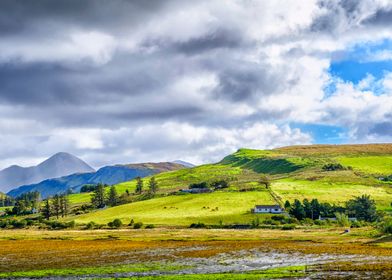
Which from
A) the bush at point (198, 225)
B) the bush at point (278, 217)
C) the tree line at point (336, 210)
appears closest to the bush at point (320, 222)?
the tree line at point (336, 210)

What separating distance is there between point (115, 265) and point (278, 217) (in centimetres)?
11445

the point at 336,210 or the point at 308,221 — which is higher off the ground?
the point at 336,210

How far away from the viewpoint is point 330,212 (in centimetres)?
18475

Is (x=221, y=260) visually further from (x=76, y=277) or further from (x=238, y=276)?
(x=76, y=277)

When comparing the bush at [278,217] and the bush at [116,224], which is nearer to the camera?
the bush at [278,217]

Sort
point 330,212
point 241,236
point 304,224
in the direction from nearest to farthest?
point 241,236
point 304,224
point 330,212

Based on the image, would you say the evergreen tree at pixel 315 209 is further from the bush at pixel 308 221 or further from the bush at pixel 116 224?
the bush at pixel 116 224

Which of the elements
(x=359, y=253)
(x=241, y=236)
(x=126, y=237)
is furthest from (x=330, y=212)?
(x=359, y=253)

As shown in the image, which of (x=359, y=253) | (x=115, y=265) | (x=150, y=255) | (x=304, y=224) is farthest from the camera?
(x=304, y=224)

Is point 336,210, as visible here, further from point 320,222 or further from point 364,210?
point 320,222

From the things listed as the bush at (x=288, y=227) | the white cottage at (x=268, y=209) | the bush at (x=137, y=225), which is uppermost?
the white cottage at (x=268, y=209)

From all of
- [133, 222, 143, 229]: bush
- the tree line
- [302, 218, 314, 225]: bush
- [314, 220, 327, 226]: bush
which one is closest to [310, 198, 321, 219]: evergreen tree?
the tree line

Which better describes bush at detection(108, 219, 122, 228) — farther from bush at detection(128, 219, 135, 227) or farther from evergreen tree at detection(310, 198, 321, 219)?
evergreen tree at detection(310, 198, 321, 219)

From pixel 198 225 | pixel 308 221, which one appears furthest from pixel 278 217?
pixel 198 225
